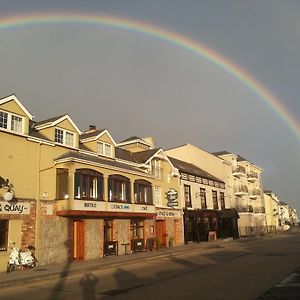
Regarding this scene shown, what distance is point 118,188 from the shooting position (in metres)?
30.4

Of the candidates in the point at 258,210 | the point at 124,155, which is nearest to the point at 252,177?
the point at 258,210

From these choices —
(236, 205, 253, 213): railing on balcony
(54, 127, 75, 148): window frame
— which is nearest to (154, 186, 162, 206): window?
(54, 127, 75, 148): window frame

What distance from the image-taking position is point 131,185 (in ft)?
105

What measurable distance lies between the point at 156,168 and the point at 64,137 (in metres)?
13.5

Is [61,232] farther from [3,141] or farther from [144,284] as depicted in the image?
[144,284]

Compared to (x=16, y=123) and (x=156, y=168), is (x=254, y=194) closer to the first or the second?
(x=156, y=168)

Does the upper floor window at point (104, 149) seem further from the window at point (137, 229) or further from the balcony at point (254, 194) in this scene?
the balcony at point (254, 194)

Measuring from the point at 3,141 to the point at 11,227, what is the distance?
15.8 ft

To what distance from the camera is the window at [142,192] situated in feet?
108

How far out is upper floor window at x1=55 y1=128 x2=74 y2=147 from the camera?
27258 millimetres

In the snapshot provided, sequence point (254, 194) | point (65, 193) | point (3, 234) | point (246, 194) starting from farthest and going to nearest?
point (254, 194), point (246, 194), point (65, 193), point (3, 234)

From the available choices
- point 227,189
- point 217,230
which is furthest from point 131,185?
point 227,189

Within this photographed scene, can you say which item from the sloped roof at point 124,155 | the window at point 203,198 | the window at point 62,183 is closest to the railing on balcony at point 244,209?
the window at point 203,198

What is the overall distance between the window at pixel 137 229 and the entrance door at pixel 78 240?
644cm
